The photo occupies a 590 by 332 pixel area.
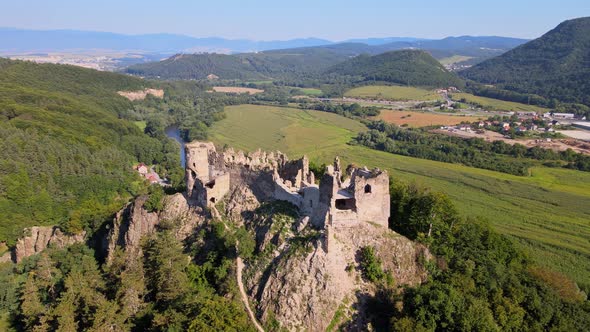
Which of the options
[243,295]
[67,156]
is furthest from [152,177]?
[243,295]

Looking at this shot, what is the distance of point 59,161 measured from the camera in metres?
93.4

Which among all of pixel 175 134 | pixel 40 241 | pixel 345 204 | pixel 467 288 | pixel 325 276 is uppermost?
pixel 345 204

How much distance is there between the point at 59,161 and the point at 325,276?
76.9 m

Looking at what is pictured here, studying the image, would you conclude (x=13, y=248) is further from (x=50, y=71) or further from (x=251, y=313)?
(x=50, y=71)

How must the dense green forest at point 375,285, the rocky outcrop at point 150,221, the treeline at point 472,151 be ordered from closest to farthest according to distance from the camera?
the dense green forest at point 375,285 → the rocky outcrop at point 150,221 → the treeline at point 472,151

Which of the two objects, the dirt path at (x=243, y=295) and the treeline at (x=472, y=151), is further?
the treeline at (x=472, y=151)

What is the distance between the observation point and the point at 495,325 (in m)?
37.1

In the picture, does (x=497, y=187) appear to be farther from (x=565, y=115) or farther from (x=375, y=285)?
(x=565, y=115)

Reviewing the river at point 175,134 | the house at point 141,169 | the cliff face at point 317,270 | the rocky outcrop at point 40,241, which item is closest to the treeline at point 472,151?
the river at point 175,134

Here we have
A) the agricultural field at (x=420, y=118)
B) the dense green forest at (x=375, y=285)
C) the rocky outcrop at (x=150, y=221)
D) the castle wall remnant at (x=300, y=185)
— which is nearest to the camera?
the dense green forest at (x=375, y=285)

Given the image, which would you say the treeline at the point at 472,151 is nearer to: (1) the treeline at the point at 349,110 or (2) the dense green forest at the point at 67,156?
(1) the treeline at the point at 349,110

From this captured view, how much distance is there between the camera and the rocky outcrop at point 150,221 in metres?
53.4

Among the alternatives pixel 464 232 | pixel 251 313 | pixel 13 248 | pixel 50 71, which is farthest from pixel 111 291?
pixel 50 71

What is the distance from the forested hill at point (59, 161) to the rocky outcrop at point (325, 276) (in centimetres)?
4099
